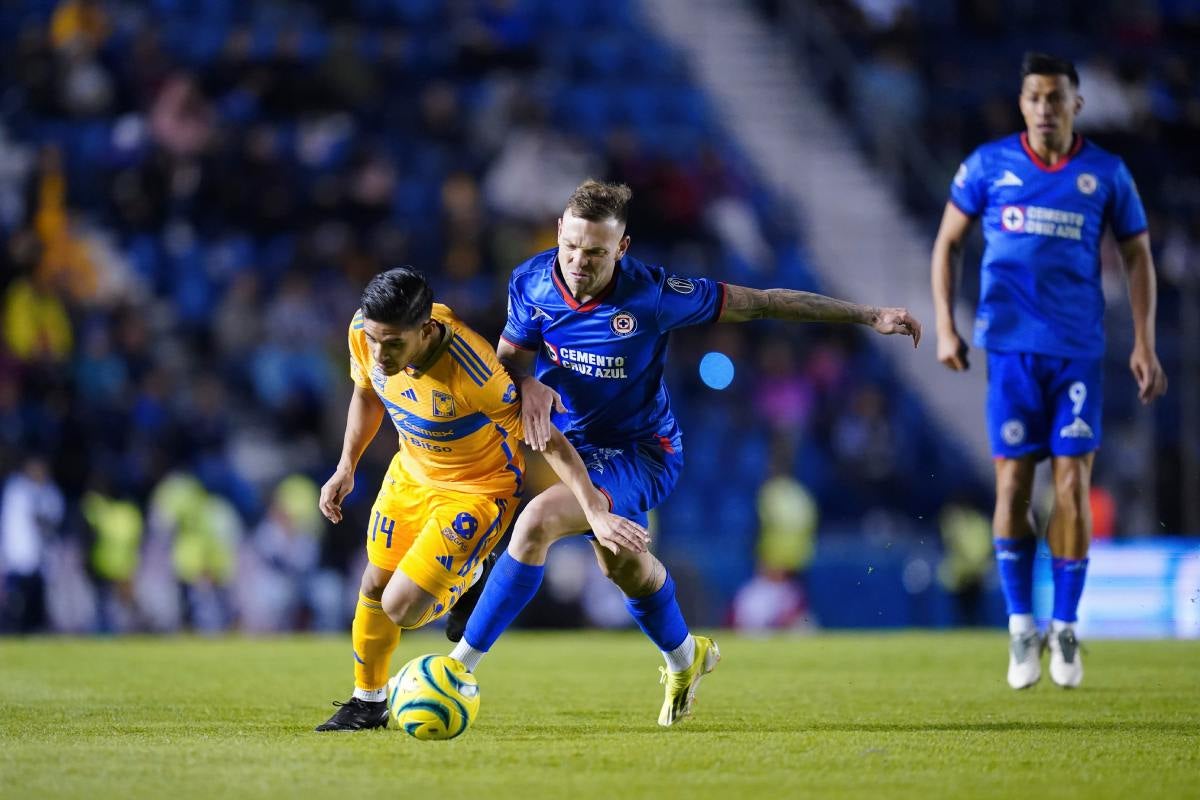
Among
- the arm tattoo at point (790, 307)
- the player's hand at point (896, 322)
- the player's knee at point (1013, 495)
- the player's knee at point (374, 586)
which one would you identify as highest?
the arm tattoo at point (790, 307)

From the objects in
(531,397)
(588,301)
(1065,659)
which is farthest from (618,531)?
(1065,659)

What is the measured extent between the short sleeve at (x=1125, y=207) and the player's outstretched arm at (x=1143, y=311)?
0.15ft

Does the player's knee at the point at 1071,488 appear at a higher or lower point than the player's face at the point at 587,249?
lower

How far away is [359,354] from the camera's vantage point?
6.39m

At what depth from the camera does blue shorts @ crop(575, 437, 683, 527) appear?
6172mm

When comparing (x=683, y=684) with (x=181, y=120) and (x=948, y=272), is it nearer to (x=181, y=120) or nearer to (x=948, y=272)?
(x=948, y=272)

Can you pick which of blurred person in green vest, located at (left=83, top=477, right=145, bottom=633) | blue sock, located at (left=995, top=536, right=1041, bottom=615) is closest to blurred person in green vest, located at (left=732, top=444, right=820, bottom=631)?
blurred person in green vest, located at (left=83, top=477, right=145, bottom=633)

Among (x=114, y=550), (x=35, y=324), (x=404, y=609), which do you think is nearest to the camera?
(x=404, y=609)

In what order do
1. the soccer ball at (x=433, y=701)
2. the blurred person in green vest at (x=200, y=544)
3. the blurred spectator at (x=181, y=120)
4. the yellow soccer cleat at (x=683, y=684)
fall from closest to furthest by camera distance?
the soccer ball at (x=433, y=701), the yellow soccer cleat at (x=683, y=684), the blurred person in green vest at (x=200, y=544), the blurred spectator at (x=181, y=120)

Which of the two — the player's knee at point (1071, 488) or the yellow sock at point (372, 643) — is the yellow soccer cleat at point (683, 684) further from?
the player's knee at point (1071, 488)

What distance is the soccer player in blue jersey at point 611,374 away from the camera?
6.05 m

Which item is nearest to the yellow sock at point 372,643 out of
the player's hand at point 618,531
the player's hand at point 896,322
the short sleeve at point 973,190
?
the player's hand at point 618,531

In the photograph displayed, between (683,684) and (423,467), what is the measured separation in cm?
134

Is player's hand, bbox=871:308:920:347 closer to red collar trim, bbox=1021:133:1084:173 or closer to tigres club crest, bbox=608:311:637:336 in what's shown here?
tigres club crest, bbox=608:311:637:336
